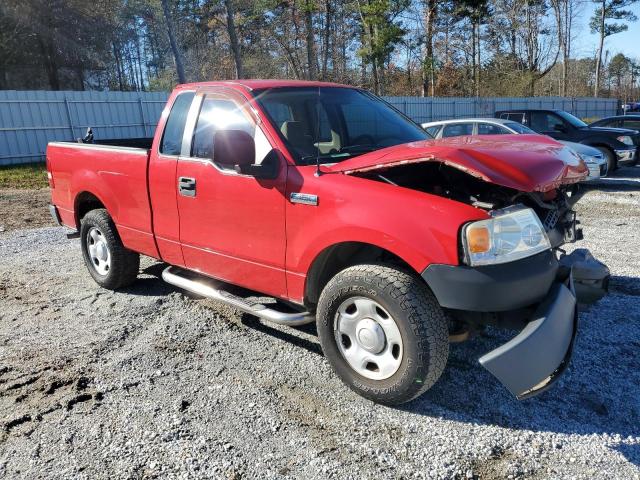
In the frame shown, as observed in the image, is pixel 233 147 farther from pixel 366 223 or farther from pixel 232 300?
pixel 232 300

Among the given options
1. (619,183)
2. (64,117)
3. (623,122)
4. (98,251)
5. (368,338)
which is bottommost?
(619,183)

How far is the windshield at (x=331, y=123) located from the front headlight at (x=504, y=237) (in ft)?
4.02

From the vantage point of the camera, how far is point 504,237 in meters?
2.77

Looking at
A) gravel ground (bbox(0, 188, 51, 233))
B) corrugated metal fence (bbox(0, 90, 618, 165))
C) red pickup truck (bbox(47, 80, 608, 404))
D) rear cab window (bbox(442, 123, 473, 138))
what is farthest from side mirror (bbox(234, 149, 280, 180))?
corrugated metal fence (bbox(0, 90, 618, 165))

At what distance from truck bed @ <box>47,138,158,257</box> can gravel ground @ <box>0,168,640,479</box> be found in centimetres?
77

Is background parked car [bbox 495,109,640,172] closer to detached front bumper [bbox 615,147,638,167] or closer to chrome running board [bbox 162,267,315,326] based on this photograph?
detached front bumper [bbox 615,147,638,167]

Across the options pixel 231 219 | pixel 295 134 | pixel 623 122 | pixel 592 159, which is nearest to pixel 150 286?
pixel 231 219

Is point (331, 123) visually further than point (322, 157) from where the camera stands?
Yes

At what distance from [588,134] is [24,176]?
15.2 m

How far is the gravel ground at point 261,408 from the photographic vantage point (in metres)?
2.70

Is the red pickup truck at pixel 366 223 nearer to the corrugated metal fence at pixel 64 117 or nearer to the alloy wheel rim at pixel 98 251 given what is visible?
the alloy wheel rim at pixel 98 251

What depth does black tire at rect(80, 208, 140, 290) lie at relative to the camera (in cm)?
507

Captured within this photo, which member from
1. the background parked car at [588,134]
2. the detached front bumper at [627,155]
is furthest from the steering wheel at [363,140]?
the detached front bumper at [627,155]

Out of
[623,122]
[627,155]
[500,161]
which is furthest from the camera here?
[623,122]
